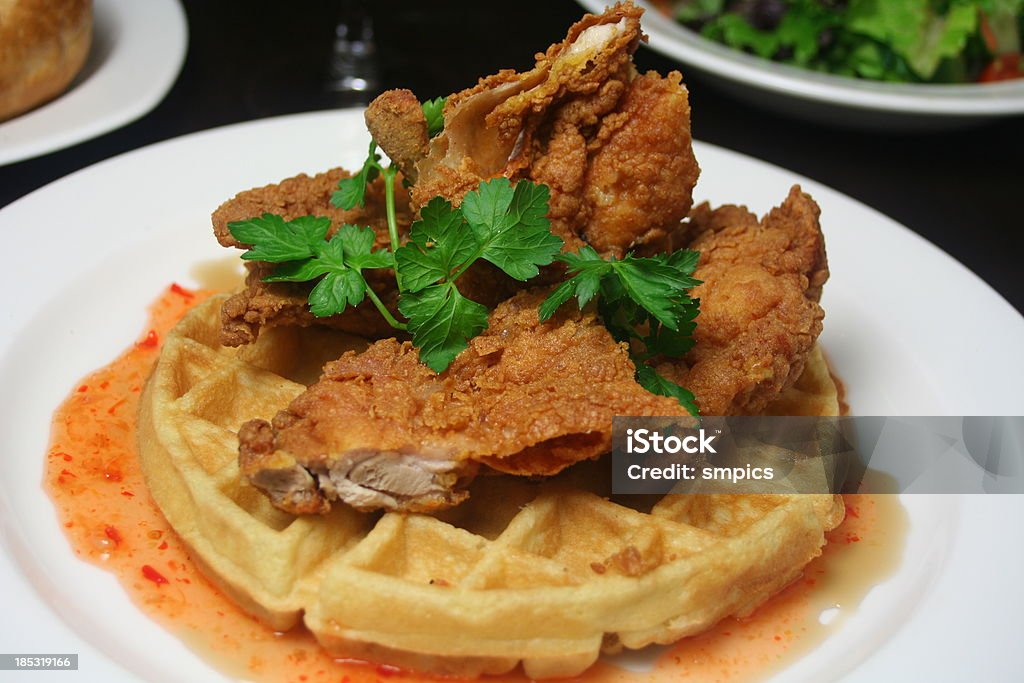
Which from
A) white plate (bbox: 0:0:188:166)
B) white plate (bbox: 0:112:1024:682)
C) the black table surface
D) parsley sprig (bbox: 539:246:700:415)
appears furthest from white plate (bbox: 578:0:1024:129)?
parsley sprig (bbox: 539:246:700:415)

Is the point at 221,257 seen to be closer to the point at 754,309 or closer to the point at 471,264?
the point at 471,264

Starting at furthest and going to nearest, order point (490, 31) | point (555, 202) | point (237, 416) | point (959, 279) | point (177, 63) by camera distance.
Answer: point (490, 31), point (177, 63), point (959, 279), point (237, 416), point (555, 202)

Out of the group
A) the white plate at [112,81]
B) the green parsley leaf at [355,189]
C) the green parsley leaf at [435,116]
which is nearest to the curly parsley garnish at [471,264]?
the green parsley leaf at [355,189]

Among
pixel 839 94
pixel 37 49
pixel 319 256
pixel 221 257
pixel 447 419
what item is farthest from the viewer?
pixel 839 94

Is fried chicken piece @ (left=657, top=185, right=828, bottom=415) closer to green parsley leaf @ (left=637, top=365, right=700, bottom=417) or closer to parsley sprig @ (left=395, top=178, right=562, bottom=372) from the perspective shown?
green parsley leaf @ (left=637, top=365, right=700, bottom=417)

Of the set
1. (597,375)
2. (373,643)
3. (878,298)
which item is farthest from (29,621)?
(878,298)

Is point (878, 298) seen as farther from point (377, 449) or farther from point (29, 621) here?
point (29, 621)

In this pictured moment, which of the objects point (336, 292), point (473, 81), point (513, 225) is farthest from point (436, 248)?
point (473, 81)
